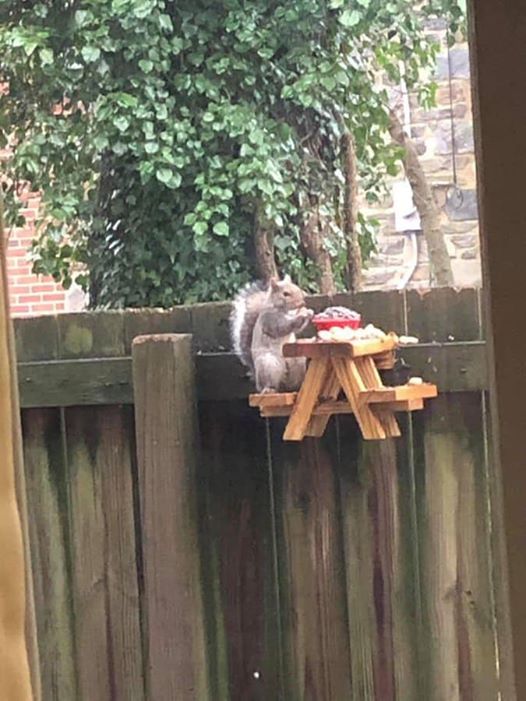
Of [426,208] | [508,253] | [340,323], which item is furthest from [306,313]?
[508,253]

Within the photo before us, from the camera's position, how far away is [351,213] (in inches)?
44.5

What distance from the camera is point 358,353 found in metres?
1.04

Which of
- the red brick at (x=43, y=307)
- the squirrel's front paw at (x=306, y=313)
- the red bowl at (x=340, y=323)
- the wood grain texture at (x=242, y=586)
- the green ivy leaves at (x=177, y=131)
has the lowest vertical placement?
the wood grain texture at (x=242, y=586)

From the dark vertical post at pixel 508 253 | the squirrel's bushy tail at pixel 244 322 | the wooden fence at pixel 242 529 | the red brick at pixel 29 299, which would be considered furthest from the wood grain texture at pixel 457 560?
the dark vertical post at pixel 508 253

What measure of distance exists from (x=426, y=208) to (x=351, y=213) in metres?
0.09

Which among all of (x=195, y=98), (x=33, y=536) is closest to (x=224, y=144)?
(x=195, y=98)

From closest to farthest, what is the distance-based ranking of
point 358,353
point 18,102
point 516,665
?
point 516,665 < point 358,353 < point 18,102

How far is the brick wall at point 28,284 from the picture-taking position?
1.10 m

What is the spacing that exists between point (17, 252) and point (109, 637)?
0.41 m

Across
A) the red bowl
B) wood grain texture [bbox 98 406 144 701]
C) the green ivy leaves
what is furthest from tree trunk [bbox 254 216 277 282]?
wood grain texture [bbox 98 406 144 701]

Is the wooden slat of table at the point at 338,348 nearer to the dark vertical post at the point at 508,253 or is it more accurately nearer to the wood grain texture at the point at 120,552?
the wood grain texture at the point at 120,552

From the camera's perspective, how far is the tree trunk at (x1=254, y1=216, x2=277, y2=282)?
1174mm

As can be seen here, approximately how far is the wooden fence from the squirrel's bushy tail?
0.05 ft

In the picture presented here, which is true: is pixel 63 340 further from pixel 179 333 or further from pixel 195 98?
pixel 195 98
